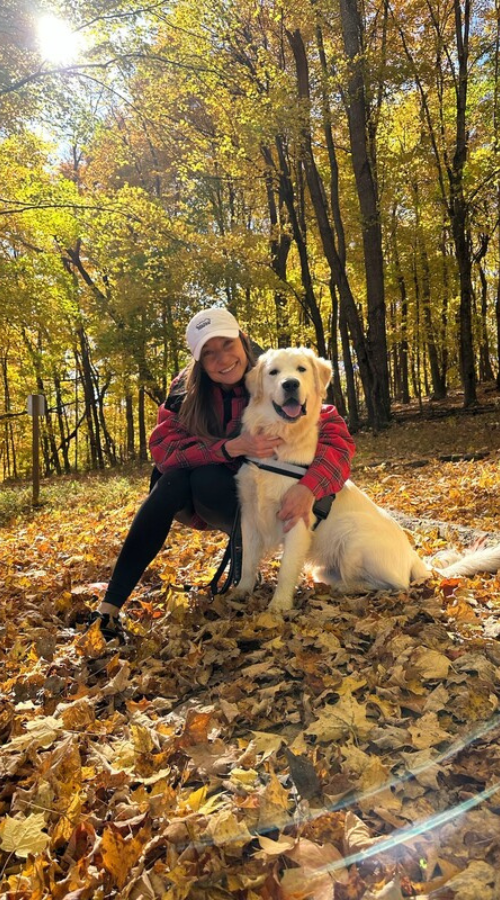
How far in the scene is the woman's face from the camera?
10.9 ft

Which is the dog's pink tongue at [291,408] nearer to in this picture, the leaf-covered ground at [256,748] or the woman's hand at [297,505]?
the woman's hand at [297,505]

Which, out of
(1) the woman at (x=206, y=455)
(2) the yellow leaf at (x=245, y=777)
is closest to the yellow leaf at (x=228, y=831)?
(2) the yellow leaf at (x=245, y=777)

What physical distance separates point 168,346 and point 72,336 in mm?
2959

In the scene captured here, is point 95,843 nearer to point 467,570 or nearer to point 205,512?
point 205,512

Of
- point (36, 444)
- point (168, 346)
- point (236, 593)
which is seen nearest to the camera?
point (236, 593)

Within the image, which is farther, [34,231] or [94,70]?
[34,231]

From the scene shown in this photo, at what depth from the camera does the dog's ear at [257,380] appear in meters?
3.39

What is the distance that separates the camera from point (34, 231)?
1137cm

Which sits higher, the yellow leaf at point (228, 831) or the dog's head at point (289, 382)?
the dog's head at point (289, 382)

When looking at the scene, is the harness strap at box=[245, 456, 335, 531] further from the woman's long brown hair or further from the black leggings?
the woman's long brown hair

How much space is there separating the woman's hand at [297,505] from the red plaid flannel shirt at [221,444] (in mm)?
44

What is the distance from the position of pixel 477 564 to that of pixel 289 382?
1598mm

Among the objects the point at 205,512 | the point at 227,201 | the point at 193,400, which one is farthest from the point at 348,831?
the point at 227,201

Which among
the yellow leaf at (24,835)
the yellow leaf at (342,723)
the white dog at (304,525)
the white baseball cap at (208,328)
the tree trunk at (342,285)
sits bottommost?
the yellow leaf at (24,835)
